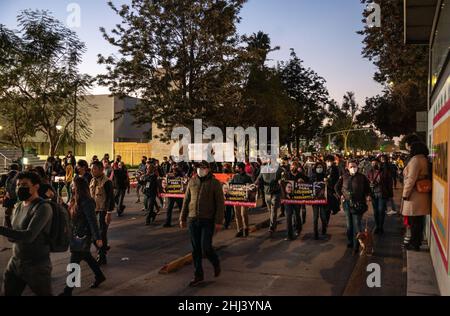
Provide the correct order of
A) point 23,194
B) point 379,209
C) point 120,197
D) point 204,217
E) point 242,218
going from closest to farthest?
1. point 23,194
2. point 204,217
3. point 242,218
4. point 379,209
5. point 120,197

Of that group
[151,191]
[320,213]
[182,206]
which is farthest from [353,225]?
[151,191]

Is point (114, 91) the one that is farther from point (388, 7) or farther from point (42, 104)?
point (388, 7)

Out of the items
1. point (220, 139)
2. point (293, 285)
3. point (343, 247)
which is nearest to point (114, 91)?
point (220, 139)

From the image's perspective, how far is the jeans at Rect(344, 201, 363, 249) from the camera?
9.02 m

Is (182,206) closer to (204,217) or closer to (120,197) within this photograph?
(204,217)

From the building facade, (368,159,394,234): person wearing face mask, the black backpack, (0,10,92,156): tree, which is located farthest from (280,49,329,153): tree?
the black backpack

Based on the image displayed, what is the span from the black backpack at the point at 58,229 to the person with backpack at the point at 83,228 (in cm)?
169

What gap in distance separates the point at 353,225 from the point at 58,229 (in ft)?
21.0

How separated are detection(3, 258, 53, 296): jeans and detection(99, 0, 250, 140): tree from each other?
16.2 metres

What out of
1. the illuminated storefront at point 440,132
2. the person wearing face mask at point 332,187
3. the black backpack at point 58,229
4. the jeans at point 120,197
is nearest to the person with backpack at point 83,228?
the black backpack at point 58,229

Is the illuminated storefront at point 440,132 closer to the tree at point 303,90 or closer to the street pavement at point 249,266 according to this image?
the street pavement at point 249,266

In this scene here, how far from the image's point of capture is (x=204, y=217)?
22.7 feet

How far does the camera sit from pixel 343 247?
31.4ft

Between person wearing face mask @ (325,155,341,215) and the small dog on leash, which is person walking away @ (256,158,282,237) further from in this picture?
the small dog on leash
